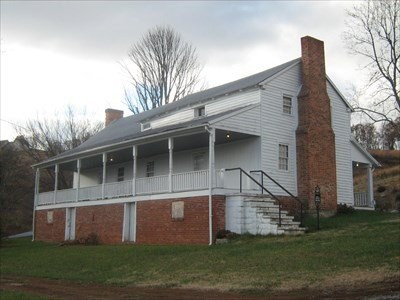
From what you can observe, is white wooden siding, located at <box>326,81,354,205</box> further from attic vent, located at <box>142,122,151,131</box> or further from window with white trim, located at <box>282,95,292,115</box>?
attic vent, located at <box>142,122,151,131</box>

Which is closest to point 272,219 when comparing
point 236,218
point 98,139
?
point 236,218

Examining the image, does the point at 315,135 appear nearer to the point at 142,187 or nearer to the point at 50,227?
the point at 142,187

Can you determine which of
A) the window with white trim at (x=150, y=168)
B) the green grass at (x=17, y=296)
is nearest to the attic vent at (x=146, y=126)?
the window with white trim at (x=150, y=168)

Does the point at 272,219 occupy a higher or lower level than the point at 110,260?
higher

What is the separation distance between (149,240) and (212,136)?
5.66 metres

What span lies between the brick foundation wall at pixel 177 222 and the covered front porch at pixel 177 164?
522 mm

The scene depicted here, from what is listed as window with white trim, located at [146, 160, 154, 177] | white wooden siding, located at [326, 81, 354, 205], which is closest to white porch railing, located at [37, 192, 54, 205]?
window with white trim, located at [146, 160, 154, 177]

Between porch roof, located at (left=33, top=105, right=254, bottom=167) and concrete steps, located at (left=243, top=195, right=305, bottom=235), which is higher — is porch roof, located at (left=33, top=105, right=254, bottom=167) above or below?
above

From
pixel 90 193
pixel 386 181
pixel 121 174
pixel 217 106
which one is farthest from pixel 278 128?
pixel 386 181

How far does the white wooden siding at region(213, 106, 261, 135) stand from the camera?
22234 millimetres

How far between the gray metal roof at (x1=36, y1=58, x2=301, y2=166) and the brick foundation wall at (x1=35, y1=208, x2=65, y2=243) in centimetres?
327

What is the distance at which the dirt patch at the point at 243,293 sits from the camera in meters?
10.4

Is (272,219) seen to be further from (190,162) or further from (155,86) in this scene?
(155,86)

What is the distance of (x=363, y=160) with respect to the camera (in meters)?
28.7
